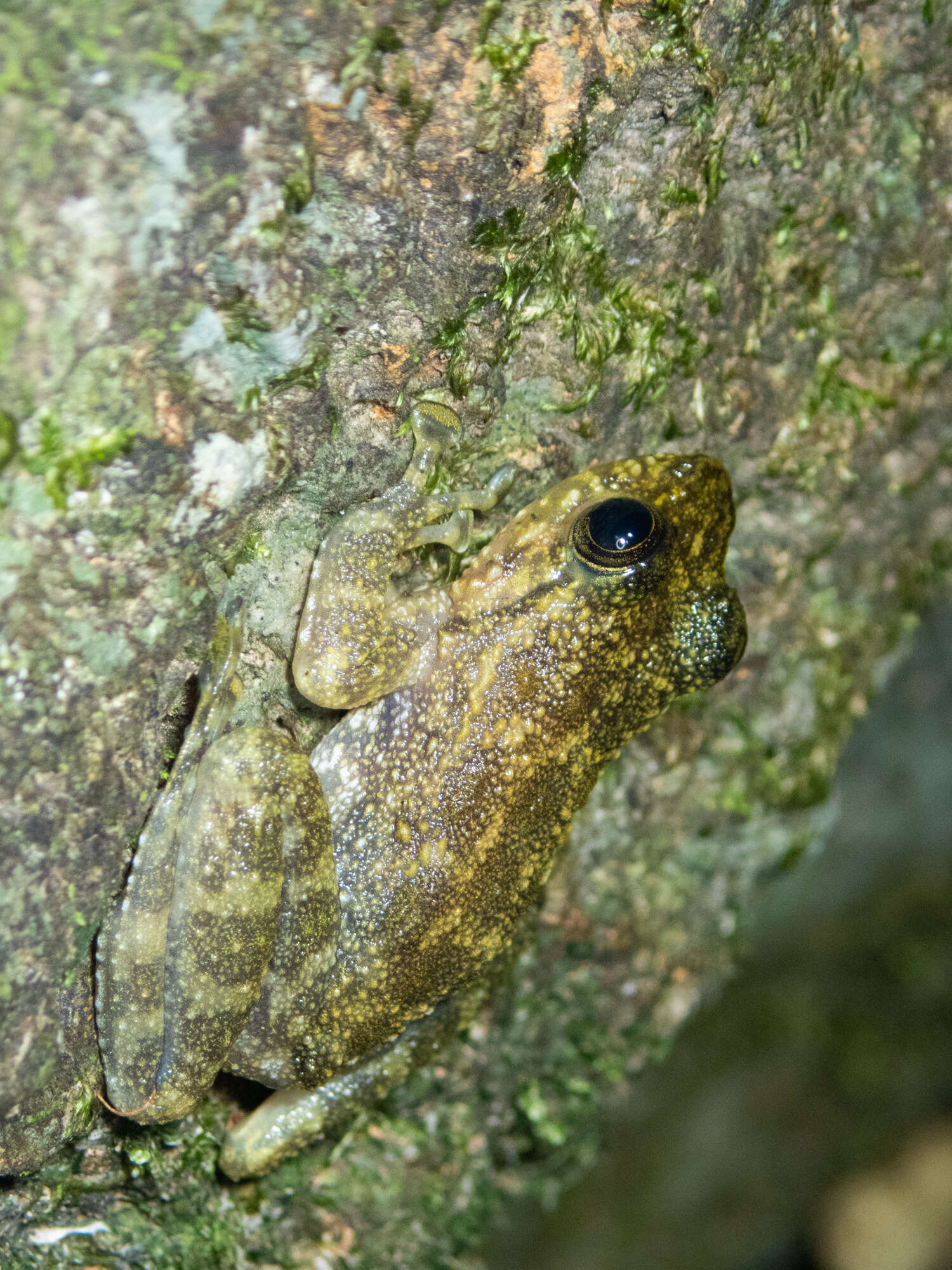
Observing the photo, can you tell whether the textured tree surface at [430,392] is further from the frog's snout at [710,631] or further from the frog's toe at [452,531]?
the frog's snout at [710,631]

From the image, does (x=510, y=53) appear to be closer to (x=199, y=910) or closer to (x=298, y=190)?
(x=298, y=190)

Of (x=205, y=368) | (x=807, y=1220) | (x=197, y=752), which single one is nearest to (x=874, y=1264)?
(x=807, y=1220)

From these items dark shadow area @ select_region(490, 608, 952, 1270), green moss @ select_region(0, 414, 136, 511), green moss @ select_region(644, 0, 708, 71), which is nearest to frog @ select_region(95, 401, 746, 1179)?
green moss @ select_region(0, 414, 136, 511)

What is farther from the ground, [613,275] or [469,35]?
[469,35]

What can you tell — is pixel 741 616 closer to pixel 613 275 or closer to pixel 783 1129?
pixel 613 275

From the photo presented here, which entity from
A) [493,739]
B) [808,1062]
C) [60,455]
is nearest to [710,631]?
[493,739]

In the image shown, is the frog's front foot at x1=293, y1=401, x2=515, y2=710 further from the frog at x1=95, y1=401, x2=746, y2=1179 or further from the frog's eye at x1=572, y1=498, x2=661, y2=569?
the frog's eye at x1=572, y1=498, x2=661, y2=569

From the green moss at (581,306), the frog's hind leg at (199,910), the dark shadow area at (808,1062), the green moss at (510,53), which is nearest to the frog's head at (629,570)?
the green moss at (581,306)
